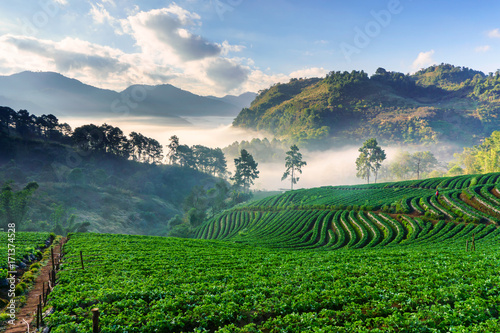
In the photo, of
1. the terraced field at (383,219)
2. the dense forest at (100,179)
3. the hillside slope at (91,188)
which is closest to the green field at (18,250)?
the terraced field at (383,219)

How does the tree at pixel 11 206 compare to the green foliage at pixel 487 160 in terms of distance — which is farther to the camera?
the green foliage at pixel 487 160

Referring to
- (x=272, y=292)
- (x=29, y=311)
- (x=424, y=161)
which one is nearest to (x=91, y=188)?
(x=29, y=311)

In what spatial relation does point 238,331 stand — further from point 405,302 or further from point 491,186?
point 491,186

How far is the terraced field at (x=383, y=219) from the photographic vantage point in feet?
128

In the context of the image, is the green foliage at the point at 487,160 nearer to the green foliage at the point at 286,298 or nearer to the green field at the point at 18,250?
the green foliage at the point at 286,298

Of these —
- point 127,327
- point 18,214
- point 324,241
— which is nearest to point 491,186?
point 324,241

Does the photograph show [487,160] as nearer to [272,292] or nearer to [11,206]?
[272,292]

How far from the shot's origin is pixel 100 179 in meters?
118

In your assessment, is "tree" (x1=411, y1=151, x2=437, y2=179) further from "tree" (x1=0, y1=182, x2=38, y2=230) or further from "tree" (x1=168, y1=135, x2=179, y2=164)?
"tree" (x1=0, y1=182, x2=38, y2=230)

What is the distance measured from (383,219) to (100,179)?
4663 inches

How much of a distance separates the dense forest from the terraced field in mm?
37716

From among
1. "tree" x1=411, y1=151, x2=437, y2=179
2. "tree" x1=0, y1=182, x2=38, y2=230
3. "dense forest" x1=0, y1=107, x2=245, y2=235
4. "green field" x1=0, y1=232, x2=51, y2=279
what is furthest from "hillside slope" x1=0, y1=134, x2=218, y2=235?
"tree" x1=411, y1=151, x2=437, y2=179

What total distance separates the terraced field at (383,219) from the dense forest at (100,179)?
124 feet

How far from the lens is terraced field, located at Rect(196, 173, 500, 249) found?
38969 millimetres
